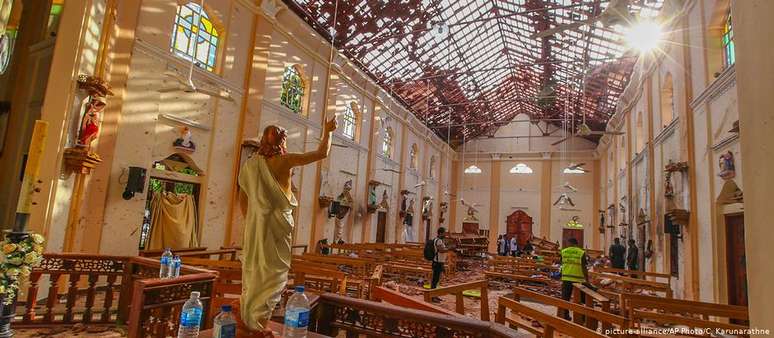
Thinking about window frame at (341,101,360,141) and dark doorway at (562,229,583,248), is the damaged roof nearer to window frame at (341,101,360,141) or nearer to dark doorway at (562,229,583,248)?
window frame at (341,101,360,141)

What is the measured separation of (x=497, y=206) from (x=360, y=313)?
80.5 ft

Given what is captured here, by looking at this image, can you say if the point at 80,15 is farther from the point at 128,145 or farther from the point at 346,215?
the point at 346,215

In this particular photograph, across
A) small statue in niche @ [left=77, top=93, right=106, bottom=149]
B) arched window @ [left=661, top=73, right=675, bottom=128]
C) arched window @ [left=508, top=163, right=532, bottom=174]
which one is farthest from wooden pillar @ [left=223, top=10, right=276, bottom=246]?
arched window @ [left=508, top=163, right=532, bottom=174]

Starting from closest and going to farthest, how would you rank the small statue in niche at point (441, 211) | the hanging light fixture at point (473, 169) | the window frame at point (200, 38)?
the window frame at point (200, 38)
the small statue in niche at point (441, 211)
the hanging light fixture at point (473, 169)

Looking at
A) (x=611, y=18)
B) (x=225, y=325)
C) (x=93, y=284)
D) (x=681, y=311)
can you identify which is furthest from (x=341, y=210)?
(x=225, y=325)

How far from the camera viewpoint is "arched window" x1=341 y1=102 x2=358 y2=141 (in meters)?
14.8

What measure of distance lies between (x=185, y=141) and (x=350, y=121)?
24.5 feet

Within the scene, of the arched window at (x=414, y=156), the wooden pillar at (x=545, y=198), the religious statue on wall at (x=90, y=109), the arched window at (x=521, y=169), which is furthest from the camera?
the arched window at (x=521, y=169)

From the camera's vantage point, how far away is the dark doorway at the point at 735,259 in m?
6.91

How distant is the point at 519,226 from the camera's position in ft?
83.1

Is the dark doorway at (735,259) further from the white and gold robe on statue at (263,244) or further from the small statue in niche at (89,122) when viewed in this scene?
the small statue in niche at (89,122)

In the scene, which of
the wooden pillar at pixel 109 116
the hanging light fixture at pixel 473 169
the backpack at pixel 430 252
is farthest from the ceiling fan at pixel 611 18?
the hanging light fixture at pixel 473 169

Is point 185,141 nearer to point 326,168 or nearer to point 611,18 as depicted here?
point 326,168

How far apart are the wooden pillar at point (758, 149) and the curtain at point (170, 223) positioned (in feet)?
29.4
